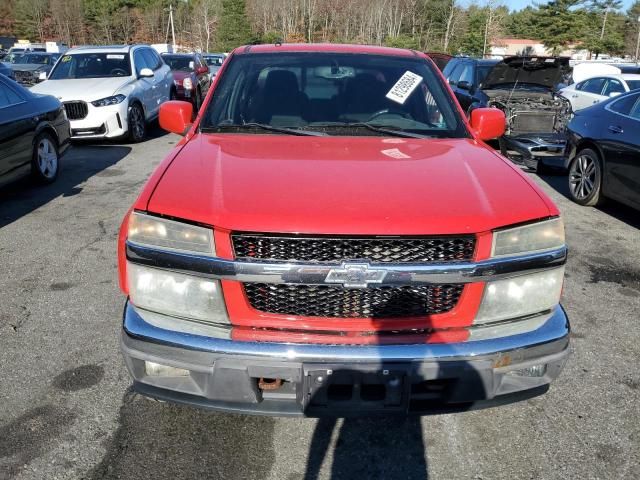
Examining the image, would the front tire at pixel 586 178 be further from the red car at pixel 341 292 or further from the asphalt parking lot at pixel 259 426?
the red car at pixel 341 292

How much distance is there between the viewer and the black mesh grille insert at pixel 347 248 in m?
2.01

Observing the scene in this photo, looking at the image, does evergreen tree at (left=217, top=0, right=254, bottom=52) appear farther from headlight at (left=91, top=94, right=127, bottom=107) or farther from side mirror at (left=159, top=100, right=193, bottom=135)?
side mirror at (left=159, top=100, right=193, bottom=135)

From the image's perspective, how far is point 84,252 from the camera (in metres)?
4.88

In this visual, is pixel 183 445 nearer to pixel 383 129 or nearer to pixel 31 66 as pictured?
pixel 383 129

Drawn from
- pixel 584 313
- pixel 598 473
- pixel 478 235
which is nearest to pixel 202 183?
pixel 478 235

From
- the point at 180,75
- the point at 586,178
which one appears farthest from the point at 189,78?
the point at 586,178

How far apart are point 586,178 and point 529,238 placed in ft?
16.7

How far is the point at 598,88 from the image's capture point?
42.2 ft

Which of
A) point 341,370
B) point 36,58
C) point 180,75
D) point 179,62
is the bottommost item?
point 36,58

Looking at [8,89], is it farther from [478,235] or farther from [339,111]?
[478,235]

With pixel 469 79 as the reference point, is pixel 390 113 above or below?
above

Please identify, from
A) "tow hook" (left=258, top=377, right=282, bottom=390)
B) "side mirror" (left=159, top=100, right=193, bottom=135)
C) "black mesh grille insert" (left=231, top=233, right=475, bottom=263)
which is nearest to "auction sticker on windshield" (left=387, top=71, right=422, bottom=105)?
"side mirror" (left=159, top=100, right=193, bottom=135)

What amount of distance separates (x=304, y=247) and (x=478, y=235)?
67 cm

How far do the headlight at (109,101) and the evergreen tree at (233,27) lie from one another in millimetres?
66558
